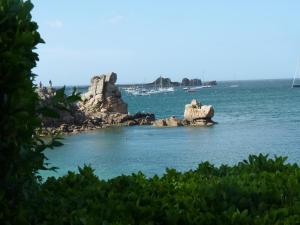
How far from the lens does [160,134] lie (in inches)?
2282

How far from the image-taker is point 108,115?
7662cm

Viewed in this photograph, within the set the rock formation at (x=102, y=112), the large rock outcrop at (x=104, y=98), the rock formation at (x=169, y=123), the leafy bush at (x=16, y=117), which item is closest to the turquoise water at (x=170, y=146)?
the rock formation at (x=169, y=123)

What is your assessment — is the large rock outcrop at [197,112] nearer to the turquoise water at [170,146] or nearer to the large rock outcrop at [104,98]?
the turquoise water at [170,146]

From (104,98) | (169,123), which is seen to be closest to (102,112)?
(104,98)

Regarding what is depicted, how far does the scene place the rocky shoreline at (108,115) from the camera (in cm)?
6700

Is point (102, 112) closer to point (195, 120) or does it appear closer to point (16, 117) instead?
point (195, 120)

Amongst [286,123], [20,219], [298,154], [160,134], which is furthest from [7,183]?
[286,123]

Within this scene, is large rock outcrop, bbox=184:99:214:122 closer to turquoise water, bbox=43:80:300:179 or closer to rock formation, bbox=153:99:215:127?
rock formation, bbox=153:99:215:127

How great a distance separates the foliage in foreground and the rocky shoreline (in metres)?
53.4

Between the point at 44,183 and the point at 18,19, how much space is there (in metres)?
1.83

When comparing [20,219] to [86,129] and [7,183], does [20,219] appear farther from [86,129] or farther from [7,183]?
[86,129]

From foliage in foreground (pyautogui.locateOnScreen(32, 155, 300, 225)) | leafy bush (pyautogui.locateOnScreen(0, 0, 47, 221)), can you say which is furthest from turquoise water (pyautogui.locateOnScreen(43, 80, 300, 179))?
leafy bush (pyautogui.locateOnScreen(0, 0, 47, 221))

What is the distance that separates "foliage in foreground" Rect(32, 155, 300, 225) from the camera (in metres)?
4.24

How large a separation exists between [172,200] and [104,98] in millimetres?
75812
